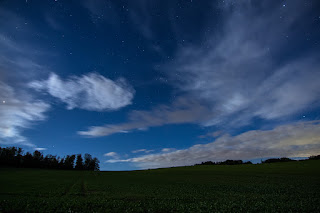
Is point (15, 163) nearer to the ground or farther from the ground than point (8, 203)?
farther from the ground

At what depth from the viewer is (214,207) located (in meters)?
22.8

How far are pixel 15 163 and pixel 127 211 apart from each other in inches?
7656

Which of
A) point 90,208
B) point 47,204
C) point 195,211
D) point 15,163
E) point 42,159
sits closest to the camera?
point 195,211

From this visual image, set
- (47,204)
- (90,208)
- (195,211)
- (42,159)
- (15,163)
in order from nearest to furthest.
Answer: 1. (195,211)
2. (90,208)
3. (47,204)
4. (15,163)
5. (42,159)

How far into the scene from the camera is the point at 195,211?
21.1 m

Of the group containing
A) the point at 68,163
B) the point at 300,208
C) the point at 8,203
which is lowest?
the point at 300,208

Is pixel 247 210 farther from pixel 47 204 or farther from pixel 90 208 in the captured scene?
pixel 47 204

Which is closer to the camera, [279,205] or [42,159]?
[279,205]

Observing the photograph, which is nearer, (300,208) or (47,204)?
(300,208)

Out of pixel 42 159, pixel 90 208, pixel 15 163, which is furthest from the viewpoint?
pixel 42 159

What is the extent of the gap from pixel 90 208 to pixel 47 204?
6867 millimetres

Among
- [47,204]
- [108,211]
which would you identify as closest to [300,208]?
[108,211]

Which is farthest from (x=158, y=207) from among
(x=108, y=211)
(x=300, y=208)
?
(x=300, y=208)

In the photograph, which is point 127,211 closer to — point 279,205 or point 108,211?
point 108,211
